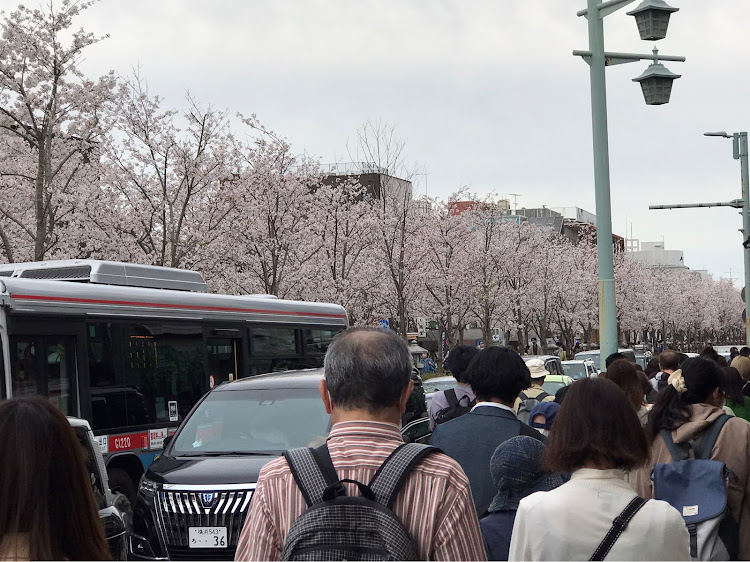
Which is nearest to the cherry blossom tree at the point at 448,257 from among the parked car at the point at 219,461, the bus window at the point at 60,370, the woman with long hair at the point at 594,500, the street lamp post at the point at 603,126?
the street lamp post at the point at 603,126

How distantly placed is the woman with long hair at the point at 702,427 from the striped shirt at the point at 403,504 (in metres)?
2.57

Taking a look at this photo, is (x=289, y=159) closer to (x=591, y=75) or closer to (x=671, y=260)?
(x=591, y=75)

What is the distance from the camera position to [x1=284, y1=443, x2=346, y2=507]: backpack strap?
2.62 meters

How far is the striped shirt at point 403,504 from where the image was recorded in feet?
8.71

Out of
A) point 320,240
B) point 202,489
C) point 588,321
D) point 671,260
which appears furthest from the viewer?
point 671,260

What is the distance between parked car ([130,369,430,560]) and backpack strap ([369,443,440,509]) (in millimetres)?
4833

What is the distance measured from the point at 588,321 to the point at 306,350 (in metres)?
56.7

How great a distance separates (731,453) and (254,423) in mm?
4736

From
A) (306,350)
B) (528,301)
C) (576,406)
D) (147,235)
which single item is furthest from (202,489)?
(528,301)

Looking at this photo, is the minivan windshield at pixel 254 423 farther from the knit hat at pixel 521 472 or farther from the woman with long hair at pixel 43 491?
the woman with long hair at pixel 43 491

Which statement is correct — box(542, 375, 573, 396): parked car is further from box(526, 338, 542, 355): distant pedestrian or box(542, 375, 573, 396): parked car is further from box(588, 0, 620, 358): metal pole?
box(526, 338, 542, 355): distant pedestrian

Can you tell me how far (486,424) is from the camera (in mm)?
5004

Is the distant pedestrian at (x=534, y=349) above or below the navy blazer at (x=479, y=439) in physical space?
below

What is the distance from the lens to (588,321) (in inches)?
2862
